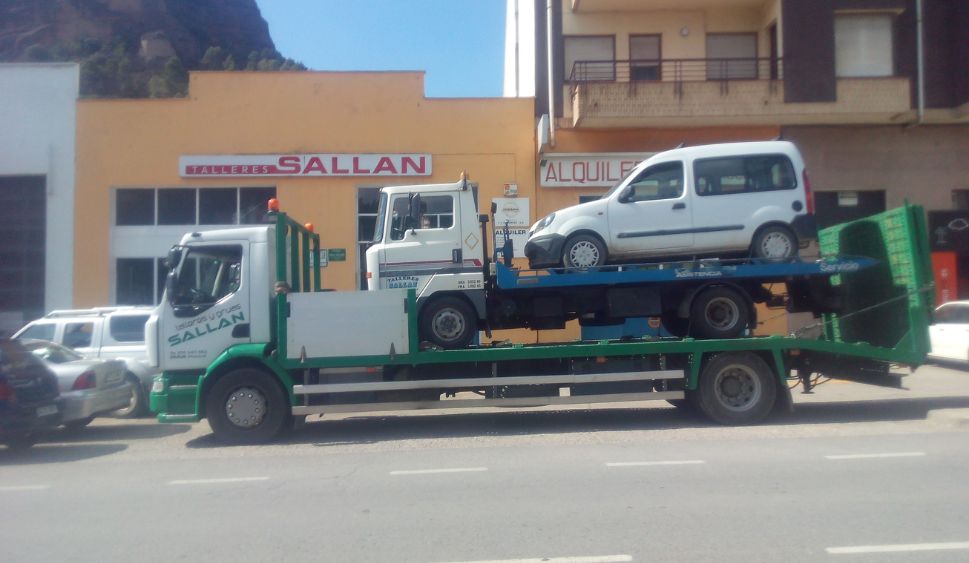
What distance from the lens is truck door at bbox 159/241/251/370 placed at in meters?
10.6

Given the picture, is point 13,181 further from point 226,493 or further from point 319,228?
point 226,493

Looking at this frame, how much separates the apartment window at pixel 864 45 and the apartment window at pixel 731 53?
198 cm

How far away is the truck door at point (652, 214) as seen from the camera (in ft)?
36.7

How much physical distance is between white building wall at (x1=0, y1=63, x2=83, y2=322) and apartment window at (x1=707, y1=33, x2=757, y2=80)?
15686mm

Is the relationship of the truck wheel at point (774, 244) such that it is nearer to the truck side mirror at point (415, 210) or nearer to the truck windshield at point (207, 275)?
the truck side mirror at point (415, 210)

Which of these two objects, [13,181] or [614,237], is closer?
[614,237]

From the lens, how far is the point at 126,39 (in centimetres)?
8219

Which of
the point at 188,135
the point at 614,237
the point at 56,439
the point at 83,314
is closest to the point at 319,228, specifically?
the point at 188,135

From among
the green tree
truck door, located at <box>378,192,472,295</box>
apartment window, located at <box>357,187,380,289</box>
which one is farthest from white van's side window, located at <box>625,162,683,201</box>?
the green tree

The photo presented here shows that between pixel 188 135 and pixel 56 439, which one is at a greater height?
pixel 188 135

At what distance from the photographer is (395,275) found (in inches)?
428

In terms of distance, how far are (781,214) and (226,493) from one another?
7754mm

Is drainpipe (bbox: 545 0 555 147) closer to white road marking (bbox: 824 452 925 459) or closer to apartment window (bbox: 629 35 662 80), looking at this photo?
apartment window (bbox: 629 35 662 80)

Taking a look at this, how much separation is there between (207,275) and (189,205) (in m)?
10.4
